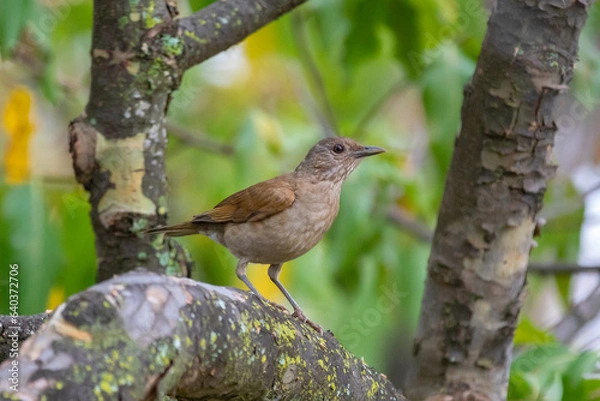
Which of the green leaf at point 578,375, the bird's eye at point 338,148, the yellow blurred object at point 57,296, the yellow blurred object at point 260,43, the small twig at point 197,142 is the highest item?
the yellow blurred object at point 260,43

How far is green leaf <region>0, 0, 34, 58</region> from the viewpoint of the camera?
Answer: 11.2ft

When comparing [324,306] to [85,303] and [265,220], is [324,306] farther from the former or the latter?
[85,303]

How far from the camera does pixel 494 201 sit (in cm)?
348

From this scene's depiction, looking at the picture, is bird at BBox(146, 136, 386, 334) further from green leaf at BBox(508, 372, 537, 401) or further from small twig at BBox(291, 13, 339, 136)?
small twig at BBox(291, 13, 339, 136)

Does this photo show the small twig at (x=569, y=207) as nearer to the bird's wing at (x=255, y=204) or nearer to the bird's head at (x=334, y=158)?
the bird's head at (x=334, y=158)

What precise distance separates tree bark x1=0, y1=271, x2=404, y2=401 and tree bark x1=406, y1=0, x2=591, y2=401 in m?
1.16

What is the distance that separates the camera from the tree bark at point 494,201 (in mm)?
3311

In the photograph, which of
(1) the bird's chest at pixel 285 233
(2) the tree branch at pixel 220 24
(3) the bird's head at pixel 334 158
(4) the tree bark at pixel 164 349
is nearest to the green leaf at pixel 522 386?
(1) the bird's chest at pixel 285 233

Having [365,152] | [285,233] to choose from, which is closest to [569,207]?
[365,152]

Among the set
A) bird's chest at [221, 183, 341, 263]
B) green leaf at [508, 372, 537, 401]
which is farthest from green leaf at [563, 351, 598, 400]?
bird's chest at [221, 183, 341, 263]

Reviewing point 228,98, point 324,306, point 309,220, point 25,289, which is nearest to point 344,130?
point 324,306

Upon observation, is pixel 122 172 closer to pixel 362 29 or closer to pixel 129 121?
pixel 129 121

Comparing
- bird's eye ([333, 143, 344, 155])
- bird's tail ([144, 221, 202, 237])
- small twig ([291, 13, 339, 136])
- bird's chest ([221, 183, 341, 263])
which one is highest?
small twig ([291, 13, 339, 136])

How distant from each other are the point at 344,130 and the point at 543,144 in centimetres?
237
